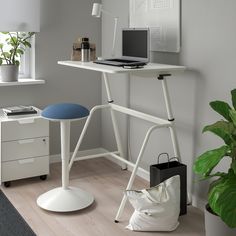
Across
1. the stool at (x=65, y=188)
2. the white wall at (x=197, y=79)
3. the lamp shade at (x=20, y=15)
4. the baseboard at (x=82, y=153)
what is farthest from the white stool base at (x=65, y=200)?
the lamp shade at (x=20, y=15)

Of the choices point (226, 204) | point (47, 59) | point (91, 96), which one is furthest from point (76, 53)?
point (226, 204)

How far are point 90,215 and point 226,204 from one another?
120 cm

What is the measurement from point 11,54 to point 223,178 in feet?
7.90

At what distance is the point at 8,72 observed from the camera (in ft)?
12.9

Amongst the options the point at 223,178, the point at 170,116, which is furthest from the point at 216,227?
the point at 170,116

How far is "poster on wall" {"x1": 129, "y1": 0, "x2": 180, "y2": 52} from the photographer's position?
10.7ft

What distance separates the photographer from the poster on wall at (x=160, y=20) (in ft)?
10.7

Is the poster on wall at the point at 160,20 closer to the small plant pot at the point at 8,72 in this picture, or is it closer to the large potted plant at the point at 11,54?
the large potted plant at the point at 11,54

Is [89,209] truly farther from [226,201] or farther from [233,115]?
[233,115]

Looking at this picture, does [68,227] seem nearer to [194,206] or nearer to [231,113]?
[194,206]

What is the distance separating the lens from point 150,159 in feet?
12.3

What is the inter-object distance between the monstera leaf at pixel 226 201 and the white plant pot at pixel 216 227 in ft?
0.72

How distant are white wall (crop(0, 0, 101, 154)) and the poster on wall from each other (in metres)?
0.71

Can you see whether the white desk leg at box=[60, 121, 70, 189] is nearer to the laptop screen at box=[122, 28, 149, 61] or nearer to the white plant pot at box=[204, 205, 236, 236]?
the laptop screen at box=[122, 28, 149, 61]
